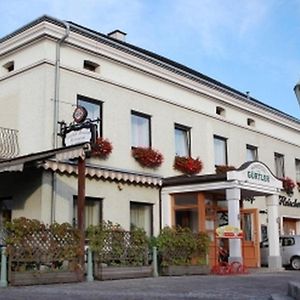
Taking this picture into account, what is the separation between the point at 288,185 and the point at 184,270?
12.7 meters

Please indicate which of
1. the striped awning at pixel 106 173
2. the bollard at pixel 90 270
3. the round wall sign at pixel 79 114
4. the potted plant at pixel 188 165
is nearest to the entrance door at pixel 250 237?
the potted plant at pixel 188 165

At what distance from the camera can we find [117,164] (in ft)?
62.0

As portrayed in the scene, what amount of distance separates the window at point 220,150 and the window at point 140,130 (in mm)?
4488

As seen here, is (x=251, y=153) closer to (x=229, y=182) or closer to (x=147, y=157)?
(x=229, y=182)

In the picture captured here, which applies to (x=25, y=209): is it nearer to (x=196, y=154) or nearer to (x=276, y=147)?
(x=196, y=154)

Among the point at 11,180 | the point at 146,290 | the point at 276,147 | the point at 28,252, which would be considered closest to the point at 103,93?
the point at 11,180

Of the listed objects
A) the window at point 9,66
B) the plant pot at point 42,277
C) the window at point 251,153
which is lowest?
the plant pot at point 42,277

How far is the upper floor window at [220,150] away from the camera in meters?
24.1

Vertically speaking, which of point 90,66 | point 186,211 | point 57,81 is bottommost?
point 186,211

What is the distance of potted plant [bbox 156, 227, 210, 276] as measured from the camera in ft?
56.0

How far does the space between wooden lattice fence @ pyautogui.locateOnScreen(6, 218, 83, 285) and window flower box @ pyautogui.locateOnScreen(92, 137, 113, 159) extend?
401cm

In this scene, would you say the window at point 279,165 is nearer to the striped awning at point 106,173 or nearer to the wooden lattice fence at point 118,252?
the striped awning at point 106,173

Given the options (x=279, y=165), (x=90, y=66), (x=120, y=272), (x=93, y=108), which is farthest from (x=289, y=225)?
(x=120, y=272)

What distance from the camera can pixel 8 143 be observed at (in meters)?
17.6
